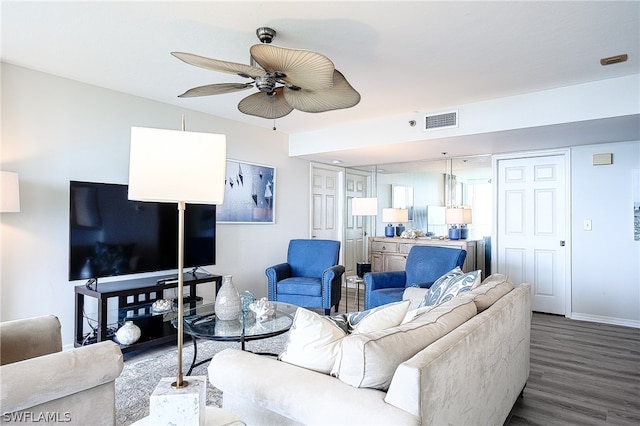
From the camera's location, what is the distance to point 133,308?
344cm

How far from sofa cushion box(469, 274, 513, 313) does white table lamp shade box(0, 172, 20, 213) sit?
3.09 m

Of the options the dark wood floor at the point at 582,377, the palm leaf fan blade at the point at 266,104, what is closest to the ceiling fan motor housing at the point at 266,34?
the palm leaf fan blade at the point at 266,104

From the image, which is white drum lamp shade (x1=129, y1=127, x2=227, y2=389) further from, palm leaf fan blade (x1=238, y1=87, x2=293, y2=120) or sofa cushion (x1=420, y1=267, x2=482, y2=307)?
sofa cushion (x1=420, y1=267, x2=482, y2=307)

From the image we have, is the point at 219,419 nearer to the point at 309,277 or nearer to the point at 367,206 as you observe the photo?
the point at 309,277

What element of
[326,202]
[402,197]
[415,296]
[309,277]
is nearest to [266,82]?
[415,296]

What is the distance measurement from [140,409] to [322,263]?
269 cm

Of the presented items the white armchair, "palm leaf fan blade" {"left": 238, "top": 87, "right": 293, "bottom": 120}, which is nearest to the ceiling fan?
"palm leaf fan blade" {"left": 238, "top": 87, "right": 293, "bottom": 120}

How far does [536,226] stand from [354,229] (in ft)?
9.84

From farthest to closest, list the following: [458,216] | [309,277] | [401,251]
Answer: [401,251] → [458,216] → [309,277]

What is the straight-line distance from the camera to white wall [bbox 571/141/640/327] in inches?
166

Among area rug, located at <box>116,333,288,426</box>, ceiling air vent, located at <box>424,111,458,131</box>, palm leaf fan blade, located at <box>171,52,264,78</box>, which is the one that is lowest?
area rug, located at <box>116,333,288,426</box>

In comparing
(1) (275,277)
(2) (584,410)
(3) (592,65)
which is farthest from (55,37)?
(2) (584,410)

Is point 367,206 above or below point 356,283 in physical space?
above

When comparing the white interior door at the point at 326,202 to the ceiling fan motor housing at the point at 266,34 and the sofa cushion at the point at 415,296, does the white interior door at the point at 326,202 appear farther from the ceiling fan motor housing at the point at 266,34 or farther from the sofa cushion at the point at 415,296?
the ceiling fan motor housing at the point at 266,34
